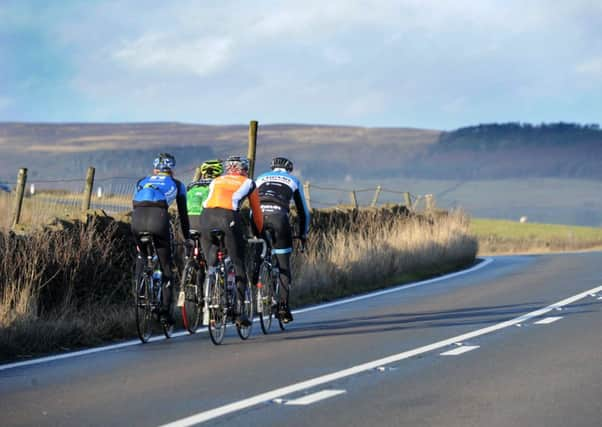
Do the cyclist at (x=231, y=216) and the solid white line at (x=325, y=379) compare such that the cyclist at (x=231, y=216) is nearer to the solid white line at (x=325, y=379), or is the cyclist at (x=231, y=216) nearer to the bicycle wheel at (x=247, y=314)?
the bicycle wheel at (x=247, y=314)

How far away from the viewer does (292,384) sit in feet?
36.4

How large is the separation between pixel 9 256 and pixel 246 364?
414 cm

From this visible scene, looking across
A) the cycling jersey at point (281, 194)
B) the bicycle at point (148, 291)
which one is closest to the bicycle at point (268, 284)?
the cycling jersey at point (281, 194)

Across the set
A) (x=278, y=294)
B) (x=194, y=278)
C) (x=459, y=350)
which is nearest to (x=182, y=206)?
(x=194, y=278)

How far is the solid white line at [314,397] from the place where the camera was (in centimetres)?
1015

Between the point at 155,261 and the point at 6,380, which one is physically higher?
the point at 155,261

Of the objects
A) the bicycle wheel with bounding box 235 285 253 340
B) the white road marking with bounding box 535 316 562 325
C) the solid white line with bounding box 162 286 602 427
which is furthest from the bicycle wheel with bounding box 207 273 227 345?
the white road marking with bounding box 535 316 562 325

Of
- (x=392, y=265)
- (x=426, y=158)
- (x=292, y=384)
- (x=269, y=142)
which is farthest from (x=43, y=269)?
(x=426, y=158)

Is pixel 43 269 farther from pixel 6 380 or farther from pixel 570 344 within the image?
pixel 570 344

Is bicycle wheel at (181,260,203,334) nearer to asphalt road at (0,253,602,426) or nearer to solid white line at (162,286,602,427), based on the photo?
asphalt road at (0,253,602,426)

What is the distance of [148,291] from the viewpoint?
14414mm

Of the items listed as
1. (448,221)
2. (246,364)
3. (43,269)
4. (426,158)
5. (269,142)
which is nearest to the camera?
(246,364)

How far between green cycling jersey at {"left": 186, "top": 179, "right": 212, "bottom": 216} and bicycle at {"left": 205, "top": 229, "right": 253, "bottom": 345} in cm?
149

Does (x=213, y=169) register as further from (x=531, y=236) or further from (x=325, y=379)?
(x=531, y=236)
